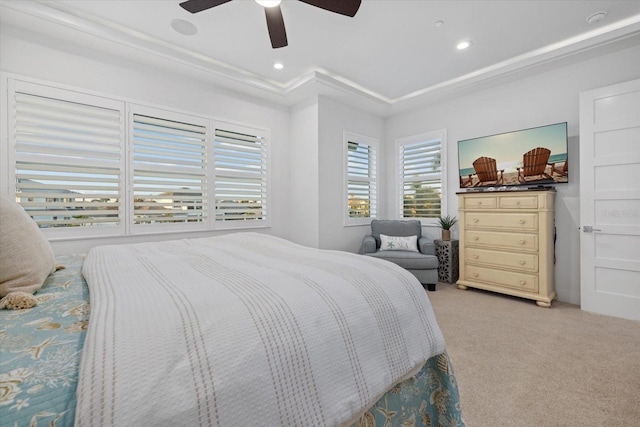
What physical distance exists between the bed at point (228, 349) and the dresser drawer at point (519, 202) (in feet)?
9.24

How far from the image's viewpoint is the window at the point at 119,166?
2611 mm

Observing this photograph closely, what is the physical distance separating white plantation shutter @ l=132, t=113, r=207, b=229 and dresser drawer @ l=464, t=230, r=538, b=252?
138 inches

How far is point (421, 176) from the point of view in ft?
15.3

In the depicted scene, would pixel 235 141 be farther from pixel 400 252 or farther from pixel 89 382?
pixel 89 382

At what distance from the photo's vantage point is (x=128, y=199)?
121 inches

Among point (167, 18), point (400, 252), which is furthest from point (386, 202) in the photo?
point (167, 18)

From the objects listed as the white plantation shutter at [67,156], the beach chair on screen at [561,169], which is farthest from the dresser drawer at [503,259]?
the white plantation shutter at [67,156]

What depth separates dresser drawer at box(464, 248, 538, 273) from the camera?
3.20m

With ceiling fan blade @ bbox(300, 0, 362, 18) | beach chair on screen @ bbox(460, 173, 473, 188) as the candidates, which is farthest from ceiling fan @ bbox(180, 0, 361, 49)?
beach chair on screen @ bbox(460, 173, 473, 188)

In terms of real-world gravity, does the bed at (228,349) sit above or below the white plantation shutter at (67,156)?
below

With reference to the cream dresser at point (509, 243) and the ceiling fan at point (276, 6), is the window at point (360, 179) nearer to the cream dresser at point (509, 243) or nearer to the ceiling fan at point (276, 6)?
the cream dresser at point (509, 243)

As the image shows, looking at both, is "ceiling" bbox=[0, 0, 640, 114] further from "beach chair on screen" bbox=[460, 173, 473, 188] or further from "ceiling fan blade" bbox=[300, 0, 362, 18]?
"beach chair on screen" bbox=[460, 173, 473, 188]

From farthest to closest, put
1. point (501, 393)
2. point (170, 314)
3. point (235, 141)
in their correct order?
point (235, 141)
point (501, 393)
point (170, 314)

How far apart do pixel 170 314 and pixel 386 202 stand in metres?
4.73
